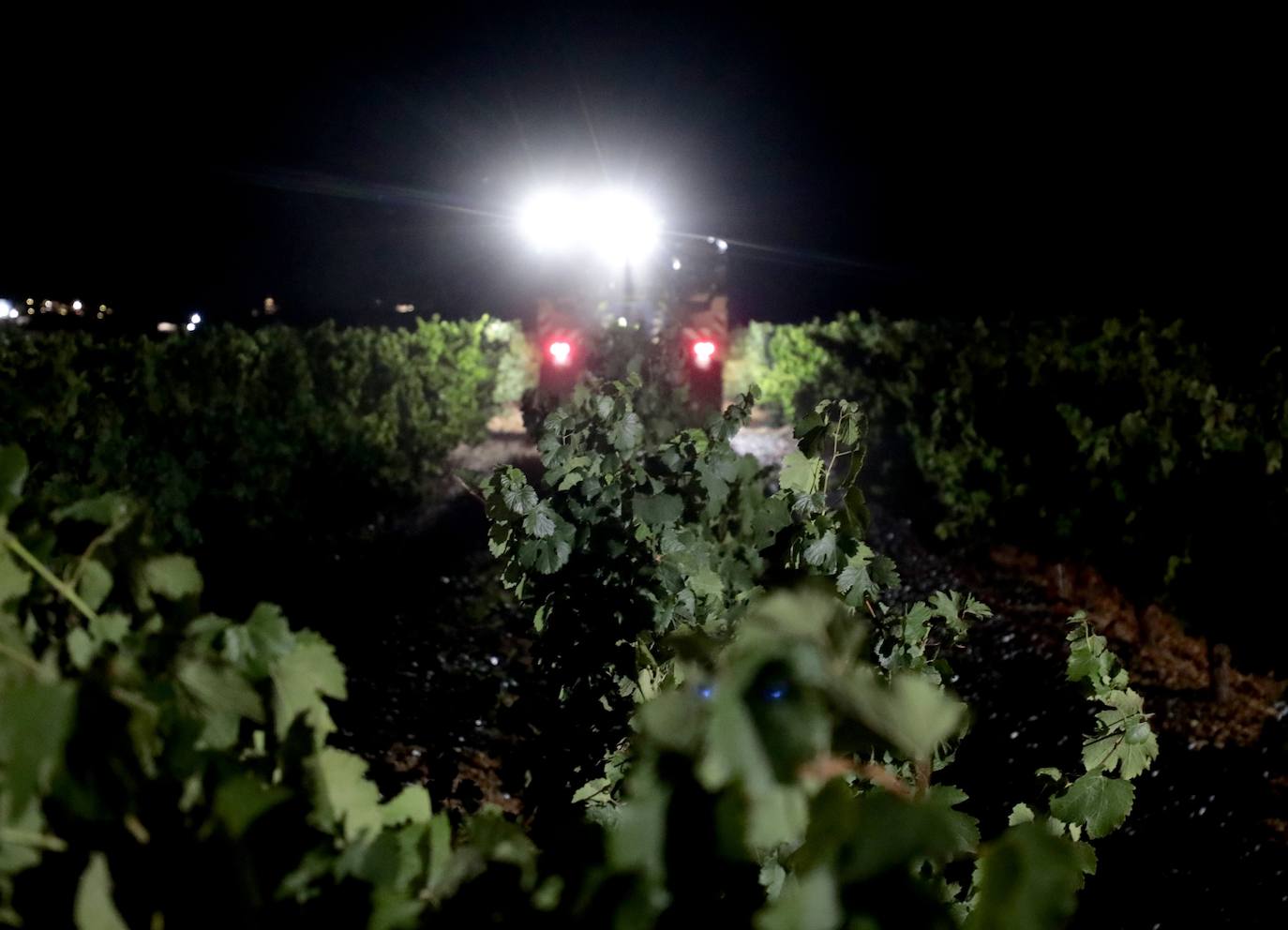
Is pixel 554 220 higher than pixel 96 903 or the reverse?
higher

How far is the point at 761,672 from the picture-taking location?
71 cm

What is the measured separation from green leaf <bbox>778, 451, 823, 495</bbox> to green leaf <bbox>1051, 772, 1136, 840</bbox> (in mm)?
879

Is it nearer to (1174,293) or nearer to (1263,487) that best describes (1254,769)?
(1263,487)

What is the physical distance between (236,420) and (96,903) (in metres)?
7.42

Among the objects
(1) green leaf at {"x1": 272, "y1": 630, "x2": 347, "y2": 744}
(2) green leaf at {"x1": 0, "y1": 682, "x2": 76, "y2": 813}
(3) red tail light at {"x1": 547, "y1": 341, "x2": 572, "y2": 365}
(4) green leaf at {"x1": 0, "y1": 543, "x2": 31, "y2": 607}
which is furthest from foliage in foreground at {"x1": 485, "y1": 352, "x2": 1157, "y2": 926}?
(3) red tail light at {"x1": 547, "y1": 341, "x2": 572, "y2": 365}

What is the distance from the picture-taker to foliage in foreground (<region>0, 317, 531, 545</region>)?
18.5 feet

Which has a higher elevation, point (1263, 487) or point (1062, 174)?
point (1062, 174)

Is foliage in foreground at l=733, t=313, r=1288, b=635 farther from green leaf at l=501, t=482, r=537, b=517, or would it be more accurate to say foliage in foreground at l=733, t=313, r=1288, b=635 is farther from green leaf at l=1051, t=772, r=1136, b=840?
green leaf at l=501, t=482, r=537, b=517

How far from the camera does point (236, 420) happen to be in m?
7.51

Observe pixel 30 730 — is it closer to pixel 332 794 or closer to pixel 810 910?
pixel 332 794

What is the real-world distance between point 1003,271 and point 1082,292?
547 cm

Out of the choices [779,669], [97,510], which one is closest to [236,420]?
[97,510]

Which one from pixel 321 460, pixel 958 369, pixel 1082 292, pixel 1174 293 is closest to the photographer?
pixel 958 369

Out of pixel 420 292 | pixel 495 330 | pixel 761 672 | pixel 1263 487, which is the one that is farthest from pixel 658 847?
pixel 420 292
